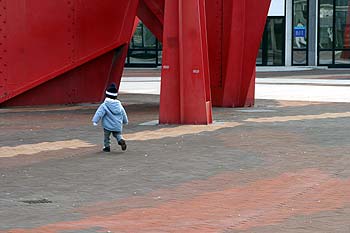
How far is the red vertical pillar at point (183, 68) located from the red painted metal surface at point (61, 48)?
581 cm

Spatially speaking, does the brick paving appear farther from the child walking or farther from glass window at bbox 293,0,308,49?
glass window at bbox 293,0,308,49

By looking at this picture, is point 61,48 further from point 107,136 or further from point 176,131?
point 107,136

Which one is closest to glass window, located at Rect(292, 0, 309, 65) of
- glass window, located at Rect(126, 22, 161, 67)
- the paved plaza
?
glass window, located at Rect(126, 22, 161, 67)

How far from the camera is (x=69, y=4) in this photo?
24.9 meters

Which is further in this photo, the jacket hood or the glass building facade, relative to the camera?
the glass building facade

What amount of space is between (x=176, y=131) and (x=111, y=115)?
3.45 meters

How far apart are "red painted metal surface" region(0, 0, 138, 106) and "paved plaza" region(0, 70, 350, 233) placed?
224 centimetres

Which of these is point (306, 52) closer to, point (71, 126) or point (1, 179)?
point (71, 126)

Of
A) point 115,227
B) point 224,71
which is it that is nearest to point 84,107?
point 224,71

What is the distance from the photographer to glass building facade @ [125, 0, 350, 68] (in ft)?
173

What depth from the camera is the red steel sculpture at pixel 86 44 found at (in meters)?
24.0

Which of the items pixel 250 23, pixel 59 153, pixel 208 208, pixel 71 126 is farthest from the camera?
pixel 250 23

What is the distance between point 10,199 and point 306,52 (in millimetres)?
44204

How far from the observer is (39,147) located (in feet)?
51.4
